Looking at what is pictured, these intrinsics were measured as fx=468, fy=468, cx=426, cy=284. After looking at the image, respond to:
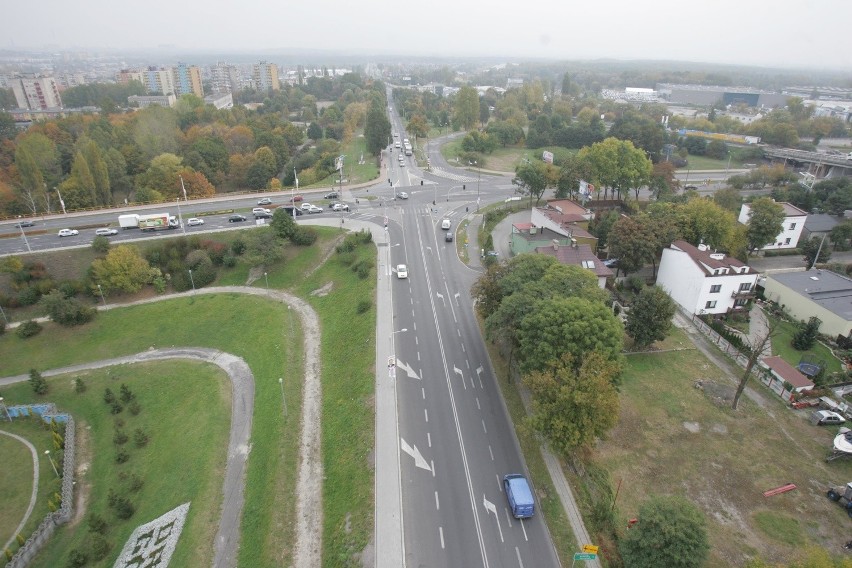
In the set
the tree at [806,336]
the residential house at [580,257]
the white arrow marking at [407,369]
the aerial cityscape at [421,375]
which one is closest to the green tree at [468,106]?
the aerial cityscape at [421,375]

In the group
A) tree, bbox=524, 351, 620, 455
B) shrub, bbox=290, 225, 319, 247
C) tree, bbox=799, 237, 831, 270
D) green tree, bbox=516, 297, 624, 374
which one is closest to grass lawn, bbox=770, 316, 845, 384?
tree, bbox=799, 237, 831, 270

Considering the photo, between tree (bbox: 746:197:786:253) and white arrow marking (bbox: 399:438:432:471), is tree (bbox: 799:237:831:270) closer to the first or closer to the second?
tree (bbox: 746:197:786:253)

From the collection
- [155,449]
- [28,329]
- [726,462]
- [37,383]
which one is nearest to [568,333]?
[726,462]

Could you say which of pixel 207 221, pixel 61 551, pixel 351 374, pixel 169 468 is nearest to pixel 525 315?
pixel 351 374

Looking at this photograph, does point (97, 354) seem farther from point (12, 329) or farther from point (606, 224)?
point (606, 224)

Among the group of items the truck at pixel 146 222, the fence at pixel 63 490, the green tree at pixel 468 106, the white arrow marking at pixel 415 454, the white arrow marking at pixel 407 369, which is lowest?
the fence at pixel 63 490

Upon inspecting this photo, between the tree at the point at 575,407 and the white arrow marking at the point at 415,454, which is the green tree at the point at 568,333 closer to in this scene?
the tree at the point at 575,407

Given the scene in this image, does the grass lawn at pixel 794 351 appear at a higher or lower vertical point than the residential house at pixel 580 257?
lower
